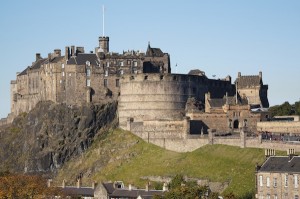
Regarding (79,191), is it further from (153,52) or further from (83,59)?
(153,52)

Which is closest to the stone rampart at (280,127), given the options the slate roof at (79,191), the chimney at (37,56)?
the slate roof at (79,191)

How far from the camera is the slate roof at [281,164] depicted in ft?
394

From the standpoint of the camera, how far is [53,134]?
171m

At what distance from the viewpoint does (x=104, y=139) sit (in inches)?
6383

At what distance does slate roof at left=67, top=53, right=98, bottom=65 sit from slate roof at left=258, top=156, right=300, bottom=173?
52.4 m

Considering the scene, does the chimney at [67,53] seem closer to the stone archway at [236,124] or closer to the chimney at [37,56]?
the chimney at [37,56]

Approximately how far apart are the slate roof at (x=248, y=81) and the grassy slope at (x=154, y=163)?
1021 inches

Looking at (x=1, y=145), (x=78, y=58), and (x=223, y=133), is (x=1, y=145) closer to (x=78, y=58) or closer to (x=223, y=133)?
(x=78, y=58)

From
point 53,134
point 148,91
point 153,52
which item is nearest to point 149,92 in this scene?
point 148,91

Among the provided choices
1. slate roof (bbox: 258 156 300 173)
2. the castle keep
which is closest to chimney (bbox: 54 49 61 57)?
the castle keep

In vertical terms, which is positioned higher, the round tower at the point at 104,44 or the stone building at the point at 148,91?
the round tower at the point at 104,44

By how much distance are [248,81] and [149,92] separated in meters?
23.0

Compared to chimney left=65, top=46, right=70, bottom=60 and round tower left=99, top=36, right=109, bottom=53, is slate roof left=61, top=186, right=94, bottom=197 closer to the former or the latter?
chimney left=65, top=46, right=70, bottom=60

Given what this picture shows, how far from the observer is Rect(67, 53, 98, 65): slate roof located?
170 m
